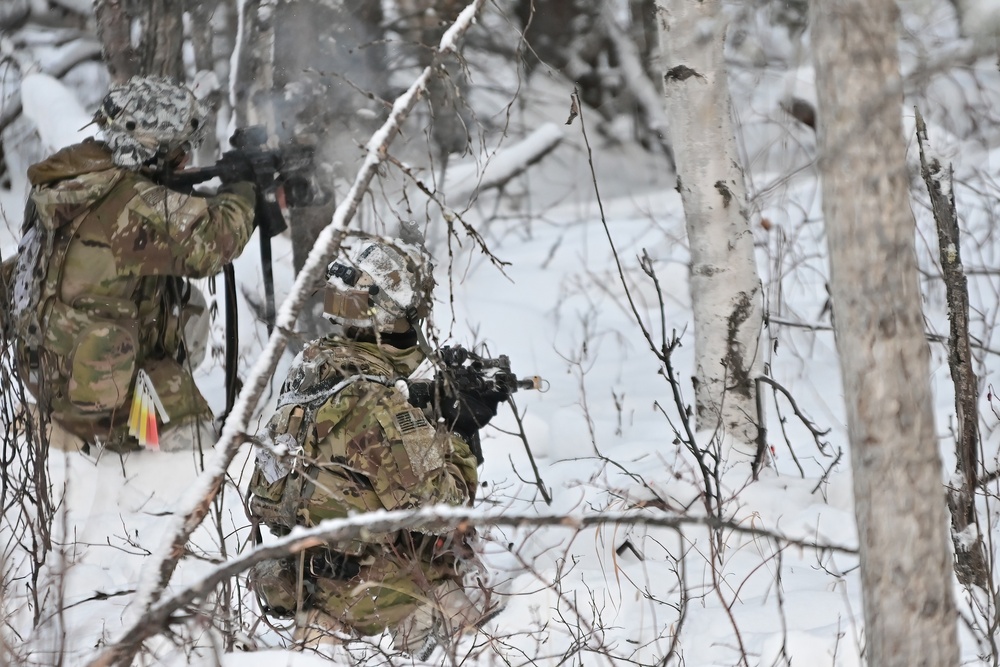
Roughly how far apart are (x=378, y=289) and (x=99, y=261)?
1627mm

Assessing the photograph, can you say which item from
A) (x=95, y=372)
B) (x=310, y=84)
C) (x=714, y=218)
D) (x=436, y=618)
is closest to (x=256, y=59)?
(x=310, y=84)

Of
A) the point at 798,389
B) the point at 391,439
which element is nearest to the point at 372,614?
the point at 391,439

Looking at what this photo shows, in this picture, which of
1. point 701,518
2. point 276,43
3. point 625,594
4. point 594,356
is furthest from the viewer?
point 594,356

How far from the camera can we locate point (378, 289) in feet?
9.28

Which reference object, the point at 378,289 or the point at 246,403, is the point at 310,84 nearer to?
the point at 378,289

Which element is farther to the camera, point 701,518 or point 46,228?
point 46,228

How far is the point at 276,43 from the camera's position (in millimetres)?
4902

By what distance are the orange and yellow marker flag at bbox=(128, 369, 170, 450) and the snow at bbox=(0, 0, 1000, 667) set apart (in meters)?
0.17

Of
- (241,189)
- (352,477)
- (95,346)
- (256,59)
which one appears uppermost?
(256,59)

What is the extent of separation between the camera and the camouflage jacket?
9.18ft

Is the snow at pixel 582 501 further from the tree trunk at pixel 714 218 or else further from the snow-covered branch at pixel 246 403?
the tree trunk at pixel 714 218

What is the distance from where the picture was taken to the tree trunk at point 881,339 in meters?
1.66

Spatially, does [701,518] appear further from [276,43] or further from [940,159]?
[276,43]

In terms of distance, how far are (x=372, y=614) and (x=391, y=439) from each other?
52 cm
